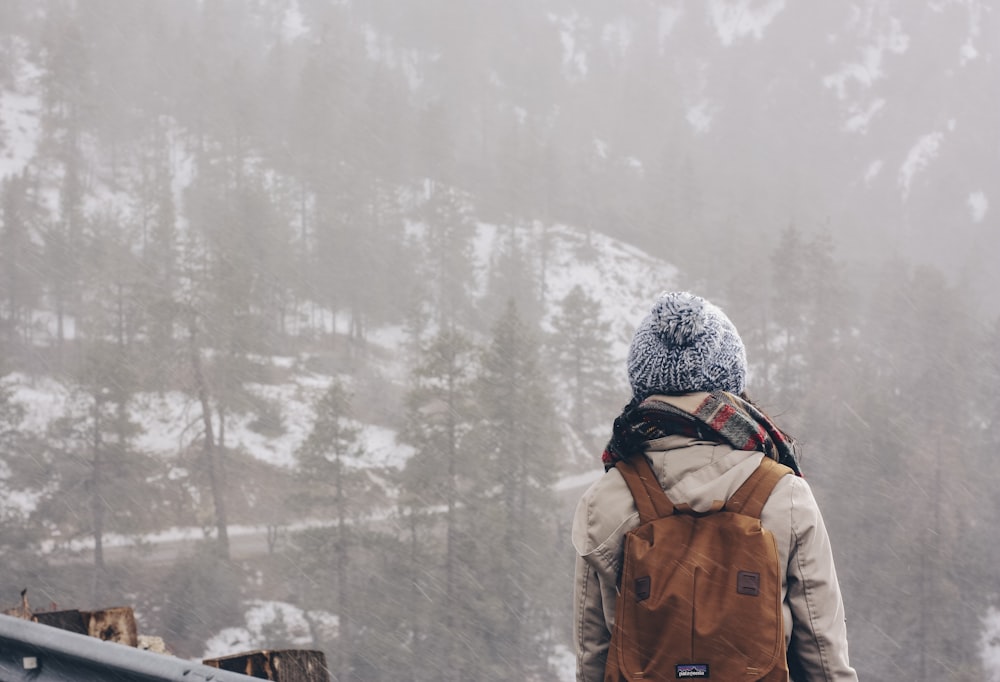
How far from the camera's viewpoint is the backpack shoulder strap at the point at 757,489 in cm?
193

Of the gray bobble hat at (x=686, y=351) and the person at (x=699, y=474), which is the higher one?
Answer: the gray bobble hat at (x=686, y=351)

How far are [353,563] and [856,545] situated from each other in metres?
16.3

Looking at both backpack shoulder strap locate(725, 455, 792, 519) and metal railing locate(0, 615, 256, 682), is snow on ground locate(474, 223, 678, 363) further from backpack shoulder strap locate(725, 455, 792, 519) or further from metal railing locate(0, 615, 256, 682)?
backpack shoulder strap locate(725, 455, 792, 519)

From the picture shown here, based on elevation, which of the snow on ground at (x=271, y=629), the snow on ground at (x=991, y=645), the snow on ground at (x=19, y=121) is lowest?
the snow on ground at (x=991, y=645)

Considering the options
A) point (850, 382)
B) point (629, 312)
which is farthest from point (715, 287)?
point (850, 382)

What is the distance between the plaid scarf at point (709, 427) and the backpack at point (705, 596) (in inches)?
4.6

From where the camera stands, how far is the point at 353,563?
23.2m

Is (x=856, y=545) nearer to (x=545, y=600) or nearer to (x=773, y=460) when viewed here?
(x=545, y=600)

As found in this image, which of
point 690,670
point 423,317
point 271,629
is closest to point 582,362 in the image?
point 423,317

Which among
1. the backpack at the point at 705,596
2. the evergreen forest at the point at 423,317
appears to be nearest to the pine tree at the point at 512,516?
the evergreen forest at the point at 423,317

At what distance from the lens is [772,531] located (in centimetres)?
193

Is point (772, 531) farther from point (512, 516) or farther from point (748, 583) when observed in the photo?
point (512, 516)

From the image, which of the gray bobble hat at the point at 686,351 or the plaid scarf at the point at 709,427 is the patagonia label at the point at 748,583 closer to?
the plaid scarf at the point at 709,427

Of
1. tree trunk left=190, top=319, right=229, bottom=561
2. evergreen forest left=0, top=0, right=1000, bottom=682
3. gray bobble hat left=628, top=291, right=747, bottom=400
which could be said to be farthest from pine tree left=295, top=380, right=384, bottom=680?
gray bobble hat left=628, top=291, right=747, bottom=400
